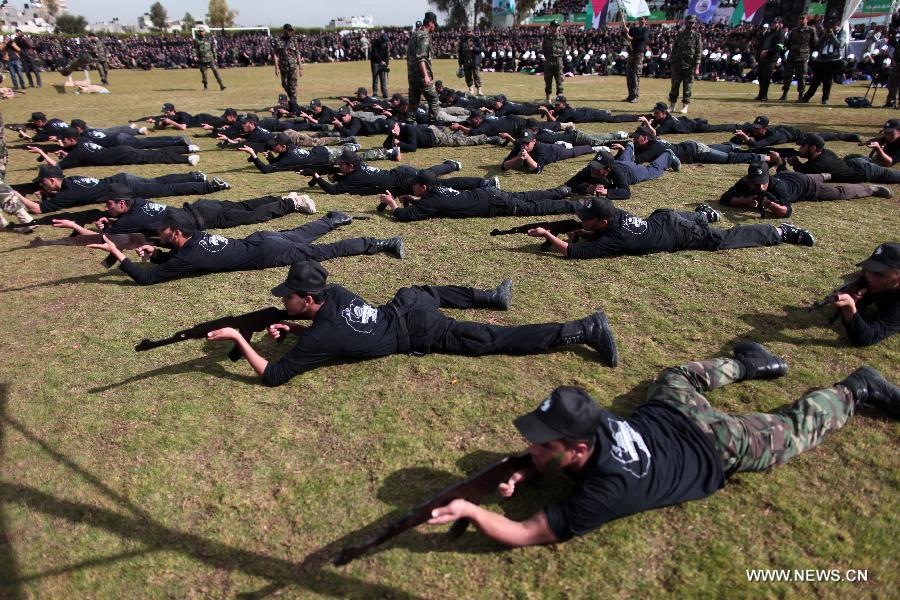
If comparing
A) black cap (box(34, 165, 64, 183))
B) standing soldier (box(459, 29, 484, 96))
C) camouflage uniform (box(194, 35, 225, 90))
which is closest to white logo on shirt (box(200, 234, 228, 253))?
black cap (box(34, 165, 64, 183))

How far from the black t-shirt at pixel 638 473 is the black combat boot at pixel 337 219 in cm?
587

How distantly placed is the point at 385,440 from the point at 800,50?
20033 millimetres

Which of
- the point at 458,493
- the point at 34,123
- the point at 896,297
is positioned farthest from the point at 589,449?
the point at 34,123

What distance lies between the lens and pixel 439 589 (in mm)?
2906

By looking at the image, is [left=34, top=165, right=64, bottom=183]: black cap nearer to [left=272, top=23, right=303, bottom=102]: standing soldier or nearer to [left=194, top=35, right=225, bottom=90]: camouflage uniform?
[left=272, top=23, right=303, bottom=102]: standing soldier

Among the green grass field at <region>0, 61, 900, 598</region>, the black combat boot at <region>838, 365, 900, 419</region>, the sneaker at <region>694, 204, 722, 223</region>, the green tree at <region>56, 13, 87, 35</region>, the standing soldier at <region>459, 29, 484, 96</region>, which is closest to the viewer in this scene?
the green grass field at <region>0, 61, 900, 598</region>

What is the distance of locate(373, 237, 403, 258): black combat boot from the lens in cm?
710

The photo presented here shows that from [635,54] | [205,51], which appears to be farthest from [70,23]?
[635,54]

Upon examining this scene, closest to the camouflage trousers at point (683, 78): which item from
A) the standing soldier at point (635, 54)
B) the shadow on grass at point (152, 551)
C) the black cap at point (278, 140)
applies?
the standing soldier at point (635, 54)

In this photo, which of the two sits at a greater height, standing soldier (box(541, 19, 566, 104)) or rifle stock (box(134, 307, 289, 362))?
standing soldier (box(541, 19, 566, 104))

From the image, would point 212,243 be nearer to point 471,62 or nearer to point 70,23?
point 471,62

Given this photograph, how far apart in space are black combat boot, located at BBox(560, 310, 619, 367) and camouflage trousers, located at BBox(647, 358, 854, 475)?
709 mm

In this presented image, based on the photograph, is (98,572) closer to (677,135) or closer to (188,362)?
(188,362)

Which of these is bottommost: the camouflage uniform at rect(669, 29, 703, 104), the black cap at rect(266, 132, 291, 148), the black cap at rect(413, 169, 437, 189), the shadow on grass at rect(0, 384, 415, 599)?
the shadow on grass at rect(0, 384, 415, 599)
